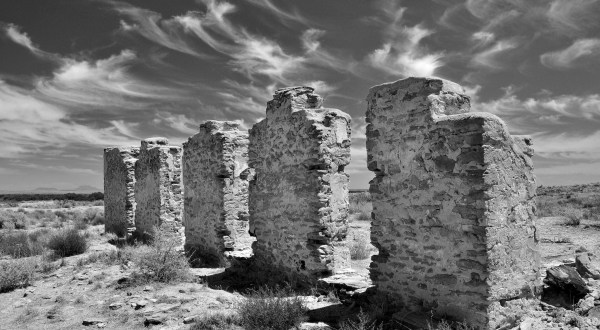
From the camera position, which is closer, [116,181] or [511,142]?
[511,142]

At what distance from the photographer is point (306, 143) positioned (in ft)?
24.1

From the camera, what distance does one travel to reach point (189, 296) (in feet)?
25.7

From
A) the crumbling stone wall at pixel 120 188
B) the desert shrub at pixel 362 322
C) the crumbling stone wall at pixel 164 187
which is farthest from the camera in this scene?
the crumbling stone wall at pixel 120 188

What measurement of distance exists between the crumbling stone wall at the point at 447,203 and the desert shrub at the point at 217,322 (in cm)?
209

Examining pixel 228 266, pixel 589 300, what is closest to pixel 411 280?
pixel 589 300

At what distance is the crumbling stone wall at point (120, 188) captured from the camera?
52.4 ft

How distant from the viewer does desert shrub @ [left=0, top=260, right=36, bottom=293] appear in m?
9.45

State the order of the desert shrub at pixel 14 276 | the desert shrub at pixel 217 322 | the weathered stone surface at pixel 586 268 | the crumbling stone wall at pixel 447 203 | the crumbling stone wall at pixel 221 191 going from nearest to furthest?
the crumbling stone wall at pixel 447 203 < the weathered stone surface at pixel 586 268 < the desert shrub at pixel 217 322 < the desert shrub at pixel 14 276 < the crumbling stone wall at pixel 221 191

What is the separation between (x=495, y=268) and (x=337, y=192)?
3050 millimetres

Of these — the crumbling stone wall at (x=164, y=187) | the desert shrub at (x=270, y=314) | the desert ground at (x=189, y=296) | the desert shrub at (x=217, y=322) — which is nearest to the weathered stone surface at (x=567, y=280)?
the desert ground at (x=189, y=296)

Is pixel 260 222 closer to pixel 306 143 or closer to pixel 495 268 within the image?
pixel 306 143

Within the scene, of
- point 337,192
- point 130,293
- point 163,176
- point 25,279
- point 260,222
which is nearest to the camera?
point 337,192

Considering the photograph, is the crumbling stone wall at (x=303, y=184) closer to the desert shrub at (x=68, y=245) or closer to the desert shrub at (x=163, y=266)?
the desert shrub at (x=163, y=266)

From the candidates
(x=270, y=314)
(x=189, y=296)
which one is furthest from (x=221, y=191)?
(x=270, y=314)
